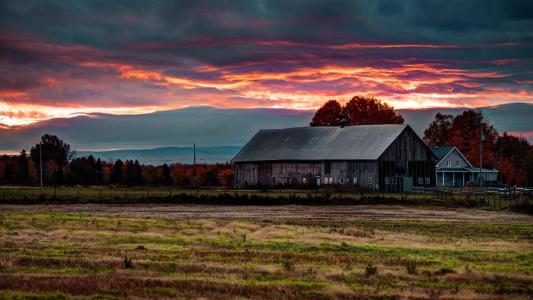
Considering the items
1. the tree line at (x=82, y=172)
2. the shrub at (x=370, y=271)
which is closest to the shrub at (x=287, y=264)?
the shrub at (x=370, y=271)

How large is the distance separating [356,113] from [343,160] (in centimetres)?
4098

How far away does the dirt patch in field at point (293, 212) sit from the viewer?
5181 cm

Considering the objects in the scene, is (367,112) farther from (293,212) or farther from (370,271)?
(370,271)

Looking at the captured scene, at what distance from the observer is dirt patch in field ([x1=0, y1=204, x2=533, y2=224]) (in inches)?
2040

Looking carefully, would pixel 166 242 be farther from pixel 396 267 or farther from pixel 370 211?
pixel 370 211

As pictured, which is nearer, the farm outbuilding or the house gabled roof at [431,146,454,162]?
the farm outbuilding

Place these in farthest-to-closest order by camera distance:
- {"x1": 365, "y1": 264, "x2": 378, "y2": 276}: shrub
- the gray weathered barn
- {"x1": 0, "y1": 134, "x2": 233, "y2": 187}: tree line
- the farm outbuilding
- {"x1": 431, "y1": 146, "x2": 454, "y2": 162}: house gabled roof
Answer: {"x1": 0, "y1": 134, "x2": 233, "y2": 187}: tree line
{"x1": 431, "y1": 146, "x2": 454, "y2": 162}: house gabled roof
the farm outbuilding
the gray weathered barn
{"x1": 365, "y1": 264, "x2": 378, "y2": 276}: shrub

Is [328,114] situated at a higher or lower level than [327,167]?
higher

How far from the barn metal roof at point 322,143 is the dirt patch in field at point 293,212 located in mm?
34356

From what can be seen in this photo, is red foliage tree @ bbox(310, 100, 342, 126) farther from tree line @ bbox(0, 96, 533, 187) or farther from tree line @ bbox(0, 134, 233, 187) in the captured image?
tree line @ bbox(0, 134, 233, 187)

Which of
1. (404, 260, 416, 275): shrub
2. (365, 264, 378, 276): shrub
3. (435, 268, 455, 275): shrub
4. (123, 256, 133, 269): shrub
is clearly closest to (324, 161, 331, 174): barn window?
(404, 260, 416, 275): shrub

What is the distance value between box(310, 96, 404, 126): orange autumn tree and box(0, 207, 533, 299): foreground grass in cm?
9769

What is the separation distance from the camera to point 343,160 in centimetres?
10106

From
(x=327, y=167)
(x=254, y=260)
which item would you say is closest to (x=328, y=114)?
(x=327, y=167)
